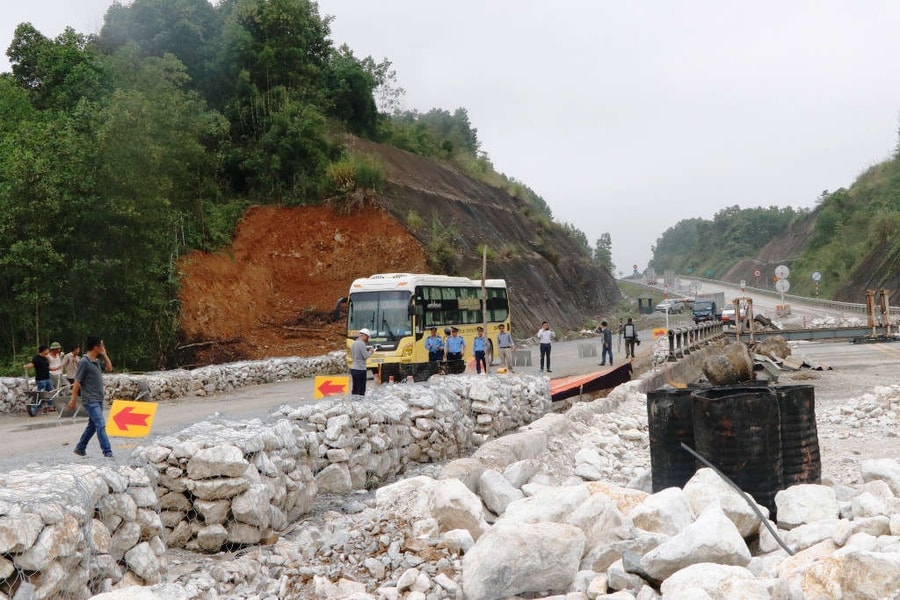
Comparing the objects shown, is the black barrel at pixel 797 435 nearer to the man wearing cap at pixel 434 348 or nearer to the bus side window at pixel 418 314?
the man wearing cap at pixel 434 348

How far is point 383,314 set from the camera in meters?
25.0

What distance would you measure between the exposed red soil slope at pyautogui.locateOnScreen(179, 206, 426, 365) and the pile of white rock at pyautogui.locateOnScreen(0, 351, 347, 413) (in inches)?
235

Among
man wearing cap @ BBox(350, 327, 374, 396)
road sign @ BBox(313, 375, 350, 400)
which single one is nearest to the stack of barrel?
road sign @ BBox(313, 375, 350, 400)

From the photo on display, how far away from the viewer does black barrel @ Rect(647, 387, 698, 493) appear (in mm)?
8625

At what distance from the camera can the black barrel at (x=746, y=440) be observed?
7930mm

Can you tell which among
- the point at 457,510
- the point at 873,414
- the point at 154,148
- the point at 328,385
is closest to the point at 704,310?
the point at 154,148

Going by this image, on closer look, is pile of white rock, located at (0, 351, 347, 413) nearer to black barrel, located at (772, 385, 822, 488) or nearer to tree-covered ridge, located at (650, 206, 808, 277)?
black barrel, located at (772, 385, 822, 488)

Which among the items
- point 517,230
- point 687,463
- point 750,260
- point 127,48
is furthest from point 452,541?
point 750,260

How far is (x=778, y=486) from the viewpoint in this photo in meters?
8.04

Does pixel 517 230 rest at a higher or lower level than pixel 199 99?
lower

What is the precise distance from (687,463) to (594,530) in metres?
2.70

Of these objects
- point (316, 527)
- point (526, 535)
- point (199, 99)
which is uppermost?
point (199, 99)

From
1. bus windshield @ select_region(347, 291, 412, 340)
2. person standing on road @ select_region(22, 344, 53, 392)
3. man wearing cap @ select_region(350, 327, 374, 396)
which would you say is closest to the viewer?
Result: man wearing cap @ select_region(350, 327, 374, 396)

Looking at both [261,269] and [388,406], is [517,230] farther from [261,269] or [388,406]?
[388,406]
